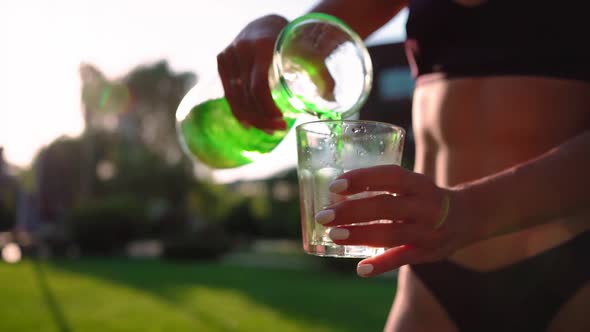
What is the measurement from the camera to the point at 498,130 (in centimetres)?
172

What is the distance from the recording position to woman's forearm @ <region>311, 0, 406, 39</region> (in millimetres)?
1777

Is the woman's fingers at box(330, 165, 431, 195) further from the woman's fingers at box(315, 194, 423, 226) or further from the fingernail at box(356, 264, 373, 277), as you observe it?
the fingernail at box(356, 264, 373, 277)

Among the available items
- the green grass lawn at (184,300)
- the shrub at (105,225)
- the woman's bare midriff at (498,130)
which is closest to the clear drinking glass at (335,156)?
the woman's bare midriff at (498,130)

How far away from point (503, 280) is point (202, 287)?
460 inches

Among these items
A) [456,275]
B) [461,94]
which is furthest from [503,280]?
[461,94]

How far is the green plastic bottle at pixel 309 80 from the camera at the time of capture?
1504 mm

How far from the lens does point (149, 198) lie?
3134 cm

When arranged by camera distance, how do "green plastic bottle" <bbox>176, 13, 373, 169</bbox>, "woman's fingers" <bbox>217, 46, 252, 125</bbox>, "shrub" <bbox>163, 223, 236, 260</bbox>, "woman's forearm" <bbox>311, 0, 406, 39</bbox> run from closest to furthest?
"green plastic bottle" <bbox>176, 13, 373, 169</bbox>, "woman's fingers" <bbox>217, 46, 252, 125</bbox>, "woman's forearm" <bbox>311, 0, 406, 39</bbox>, "shrub" <bbox>163, 223, 236, 260</bbox>

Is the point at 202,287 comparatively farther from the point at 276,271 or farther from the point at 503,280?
the point at 503,280

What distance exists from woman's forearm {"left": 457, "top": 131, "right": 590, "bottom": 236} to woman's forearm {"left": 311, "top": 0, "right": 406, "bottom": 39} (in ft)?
2.72

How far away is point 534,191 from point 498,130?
64cm

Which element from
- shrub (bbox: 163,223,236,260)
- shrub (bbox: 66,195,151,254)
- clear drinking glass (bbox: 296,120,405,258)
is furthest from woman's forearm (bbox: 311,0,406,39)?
shrub (bbox: 66,195,151,254)

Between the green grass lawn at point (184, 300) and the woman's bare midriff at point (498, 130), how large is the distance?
6.82m

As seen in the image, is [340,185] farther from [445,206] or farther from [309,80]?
[309,80]
